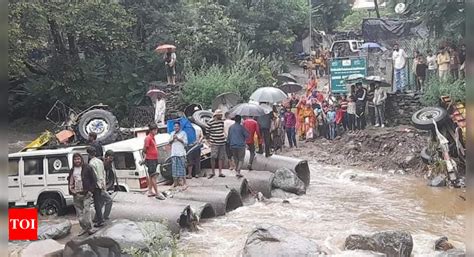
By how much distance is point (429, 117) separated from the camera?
15070 millimetres

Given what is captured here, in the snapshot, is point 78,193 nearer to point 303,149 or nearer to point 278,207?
point 278,207

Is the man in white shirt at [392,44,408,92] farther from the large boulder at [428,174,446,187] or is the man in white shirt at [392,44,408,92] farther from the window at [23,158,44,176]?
the window at [23,158,44,176]

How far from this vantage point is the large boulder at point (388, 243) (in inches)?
332

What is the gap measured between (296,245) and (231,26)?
1959cm

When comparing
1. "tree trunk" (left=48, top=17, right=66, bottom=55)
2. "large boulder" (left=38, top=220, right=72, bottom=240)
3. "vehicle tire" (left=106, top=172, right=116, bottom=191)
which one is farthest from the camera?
"tree trunk" (left=48, top=17, right=66, bottom=55)

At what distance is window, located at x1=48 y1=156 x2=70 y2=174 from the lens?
1116 centimetres

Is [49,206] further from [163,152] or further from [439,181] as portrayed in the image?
[439,181]

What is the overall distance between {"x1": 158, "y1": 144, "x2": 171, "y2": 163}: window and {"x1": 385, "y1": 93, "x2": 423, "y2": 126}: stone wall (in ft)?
29.6

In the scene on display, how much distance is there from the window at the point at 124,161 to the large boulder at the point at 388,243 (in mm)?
4983

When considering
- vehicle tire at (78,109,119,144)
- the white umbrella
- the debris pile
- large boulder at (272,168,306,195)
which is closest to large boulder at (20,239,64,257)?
large boulder at (272,168,306,195)

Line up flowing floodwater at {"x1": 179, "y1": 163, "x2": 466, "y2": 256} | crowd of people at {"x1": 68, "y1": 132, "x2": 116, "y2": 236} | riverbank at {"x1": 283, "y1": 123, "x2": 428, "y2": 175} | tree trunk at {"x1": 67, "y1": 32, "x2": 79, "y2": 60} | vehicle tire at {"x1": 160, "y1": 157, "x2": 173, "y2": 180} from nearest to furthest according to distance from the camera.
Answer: crowd of people at {"x1": 68, "y1": 132, "x2": 116, "y2": 236}
flowing floodwater at {"x1": 179, "y1": 163, "x2": 466, "y2": 256}
vehicle tire at {"x1": 160, "y1": 157, "x2": 173, "y2": 180}
riverbank at {"x1": 283, "y1": 123, "x2": 428, "y2": 175}
tree trunk at {"x1": 67, "y1": 32, "x2": 79, "y2": 60}

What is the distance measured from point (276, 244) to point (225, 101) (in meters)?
11.0

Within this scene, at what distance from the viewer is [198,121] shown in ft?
51.8

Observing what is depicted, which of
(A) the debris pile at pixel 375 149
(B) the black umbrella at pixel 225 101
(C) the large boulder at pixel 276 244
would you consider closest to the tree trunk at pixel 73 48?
(B) the black umbrella at pixel 225 101
